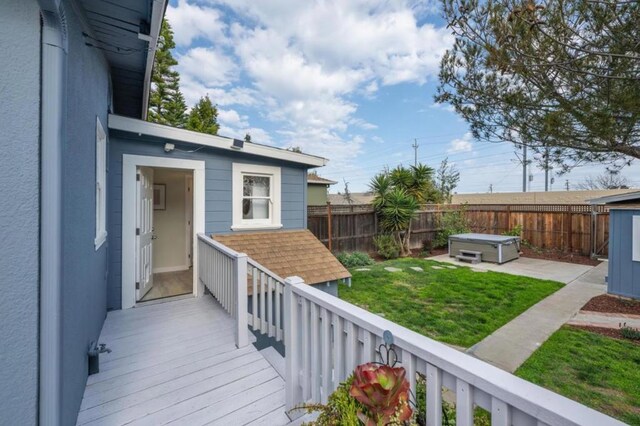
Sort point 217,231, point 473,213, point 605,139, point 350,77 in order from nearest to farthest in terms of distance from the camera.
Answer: point 605,139 < point 217,231 < point 350,77 < point 473,213

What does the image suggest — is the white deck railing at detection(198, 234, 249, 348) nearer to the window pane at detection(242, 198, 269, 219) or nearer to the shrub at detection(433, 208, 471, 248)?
the window pane at detection(242, 198, 269, 219)

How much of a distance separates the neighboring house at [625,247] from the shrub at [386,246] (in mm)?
5412

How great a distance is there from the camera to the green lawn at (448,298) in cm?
442

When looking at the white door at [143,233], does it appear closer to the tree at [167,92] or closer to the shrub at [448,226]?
the shrub at [448,226]

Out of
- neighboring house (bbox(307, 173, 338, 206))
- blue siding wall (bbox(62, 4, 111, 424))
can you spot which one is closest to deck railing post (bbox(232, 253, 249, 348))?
A: blue siding wall (bbox(62, 4, 111, 424))

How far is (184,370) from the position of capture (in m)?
2.68

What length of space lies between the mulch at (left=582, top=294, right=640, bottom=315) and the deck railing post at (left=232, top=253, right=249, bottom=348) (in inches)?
233

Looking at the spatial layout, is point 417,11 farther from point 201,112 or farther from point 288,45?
point 201,112

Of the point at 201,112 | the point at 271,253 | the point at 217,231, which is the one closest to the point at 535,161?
the point at 271,253

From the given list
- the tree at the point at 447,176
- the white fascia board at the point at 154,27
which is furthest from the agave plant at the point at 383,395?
the tree at the point at 447,176

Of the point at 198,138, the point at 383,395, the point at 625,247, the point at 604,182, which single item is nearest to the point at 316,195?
the point at 198,138

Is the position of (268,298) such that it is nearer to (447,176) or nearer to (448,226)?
(448,226)

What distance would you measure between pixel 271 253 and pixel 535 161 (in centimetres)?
508

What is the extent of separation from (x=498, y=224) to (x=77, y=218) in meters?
13.5
